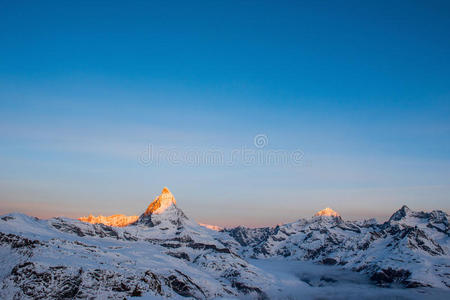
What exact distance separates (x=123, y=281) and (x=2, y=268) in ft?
191

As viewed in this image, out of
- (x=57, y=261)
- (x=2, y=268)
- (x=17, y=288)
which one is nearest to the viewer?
(x=17, y=288)

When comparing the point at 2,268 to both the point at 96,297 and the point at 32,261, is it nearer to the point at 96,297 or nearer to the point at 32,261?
the point at 32,261

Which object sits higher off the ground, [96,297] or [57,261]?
[57,261]

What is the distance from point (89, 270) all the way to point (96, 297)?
19696 millimetres

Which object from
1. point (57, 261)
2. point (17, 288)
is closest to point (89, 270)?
point (57, 261)

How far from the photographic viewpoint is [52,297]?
170125 mm

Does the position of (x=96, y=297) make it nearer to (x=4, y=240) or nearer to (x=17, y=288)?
(x=17, y=288)

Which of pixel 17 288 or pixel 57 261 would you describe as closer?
pixel 17 288

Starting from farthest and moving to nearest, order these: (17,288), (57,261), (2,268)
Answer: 1. (57,261)
2. (2,268)
3. (17,288)

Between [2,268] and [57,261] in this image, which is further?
[57,261]

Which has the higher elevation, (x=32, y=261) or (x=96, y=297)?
(x=32, y=261)

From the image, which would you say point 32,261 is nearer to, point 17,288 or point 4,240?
point 17,288

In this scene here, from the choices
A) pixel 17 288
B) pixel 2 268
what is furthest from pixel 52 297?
pixel 2 268

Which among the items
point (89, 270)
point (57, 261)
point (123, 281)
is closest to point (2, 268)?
point (57, 261)
